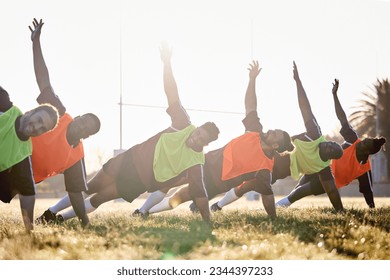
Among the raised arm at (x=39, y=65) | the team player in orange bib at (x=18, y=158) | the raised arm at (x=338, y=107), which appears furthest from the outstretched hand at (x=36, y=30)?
the raised arm at (x=338, y=107)

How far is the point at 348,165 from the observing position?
5.36m

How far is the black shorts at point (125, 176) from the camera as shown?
3.88 m

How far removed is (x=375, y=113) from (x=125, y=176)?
2.65m

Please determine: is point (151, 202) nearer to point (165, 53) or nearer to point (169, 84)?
point (169, 84)

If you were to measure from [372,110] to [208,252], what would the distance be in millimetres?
2690

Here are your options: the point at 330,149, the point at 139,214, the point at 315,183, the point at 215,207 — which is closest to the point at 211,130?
the point at 139,214

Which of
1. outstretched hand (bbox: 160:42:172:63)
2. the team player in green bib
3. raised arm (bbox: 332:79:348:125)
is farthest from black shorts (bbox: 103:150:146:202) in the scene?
raised arm (bbox: 332:79:348:125)

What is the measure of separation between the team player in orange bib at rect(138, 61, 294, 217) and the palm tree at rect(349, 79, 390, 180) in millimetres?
1303

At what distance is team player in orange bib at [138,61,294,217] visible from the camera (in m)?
4.24

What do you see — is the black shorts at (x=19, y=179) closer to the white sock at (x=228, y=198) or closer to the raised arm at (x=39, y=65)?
the raised arm at (x=39, y=65)

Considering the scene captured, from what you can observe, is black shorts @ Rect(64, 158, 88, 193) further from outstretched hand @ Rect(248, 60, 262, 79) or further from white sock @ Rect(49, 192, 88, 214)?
outstretched hand @ Rect(248, 60, 262, 79)

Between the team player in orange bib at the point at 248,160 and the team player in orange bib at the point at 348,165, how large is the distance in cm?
97

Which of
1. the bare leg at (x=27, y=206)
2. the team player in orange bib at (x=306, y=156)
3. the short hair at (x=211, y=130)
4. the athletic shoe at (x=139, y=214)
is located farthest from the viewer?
the team player in orange bib at (x=306, y=156)

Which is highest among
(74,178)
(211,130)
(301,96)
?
(301,96)
